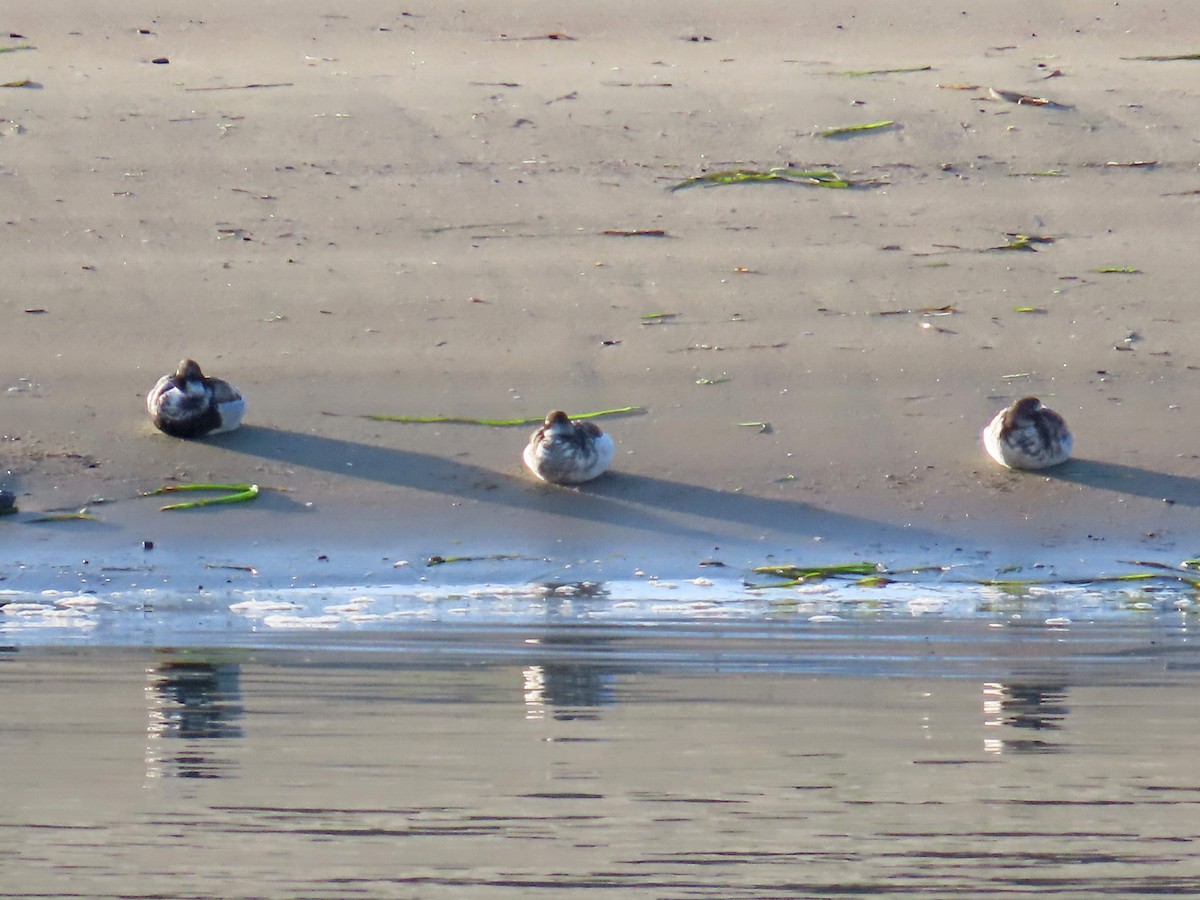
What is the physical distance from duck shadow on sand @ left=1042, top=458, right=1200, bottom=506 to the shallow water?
1.88 metres

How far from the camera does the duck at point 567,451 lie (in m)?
7.25

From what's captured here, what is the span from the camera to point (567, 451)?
725cm

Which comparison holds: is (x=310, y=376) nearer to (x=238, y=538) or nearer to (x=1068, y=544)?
(x=238, y=538)

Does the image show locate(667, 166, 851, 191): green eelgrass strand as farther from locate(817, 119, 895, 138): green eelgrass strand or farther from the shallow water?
the shallow water

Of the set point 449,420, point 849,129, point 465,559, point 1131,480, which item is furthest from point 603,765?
point 849,129

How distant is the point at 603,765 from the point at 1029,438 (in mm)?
4099

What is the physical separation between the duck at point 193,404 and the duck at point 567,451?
49.2 inches

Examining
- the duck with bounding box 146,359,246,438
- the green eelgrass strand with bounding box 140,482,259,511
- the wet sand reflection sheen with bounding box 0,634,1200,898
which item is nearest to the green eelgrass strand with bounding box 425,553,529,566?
the green eelgrass strand with bounding box 140,482,259,511

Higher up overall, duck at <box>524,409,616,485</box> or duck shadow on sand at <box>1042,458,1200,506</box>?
duck at <box>524,409,616,485</box>

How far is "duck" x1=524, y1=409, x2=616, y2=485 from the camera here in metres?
7.25

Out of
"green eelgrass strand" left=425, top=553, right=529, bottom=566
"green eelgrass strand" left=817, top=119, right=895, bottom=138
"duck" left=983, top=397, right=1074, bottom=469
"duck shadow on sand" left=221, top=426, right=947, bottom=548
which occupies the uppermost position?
"green eelgrass strand" left=817, top=119, right=895, bottom=138

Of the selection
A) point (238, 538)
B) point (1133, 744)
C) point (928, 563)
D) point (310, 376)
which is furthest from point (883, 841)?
point (310, 376)

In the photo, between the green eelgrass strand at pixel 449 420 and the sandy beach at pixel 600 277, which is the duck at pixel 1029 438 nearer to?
the sandy beach at pixel 600 277

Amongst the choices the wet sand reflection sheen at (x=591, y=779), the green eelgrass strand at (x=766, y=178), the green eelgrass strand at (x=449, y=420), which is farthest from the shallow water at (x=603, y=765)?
the green eelgrass strand at (x=766, y=178)
